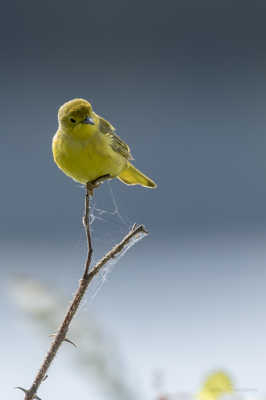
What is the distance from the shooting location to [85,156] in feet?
1.97

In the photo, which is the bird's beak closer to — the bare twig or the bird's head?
the bird's head

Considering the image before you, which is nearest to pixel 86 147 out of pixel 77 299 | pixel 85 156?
pixel 85 156

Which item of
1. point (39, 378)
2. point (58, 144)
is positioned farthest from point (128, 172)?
point (39, 378)

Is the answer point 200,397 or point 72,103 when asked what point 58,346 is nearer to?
point 200,397

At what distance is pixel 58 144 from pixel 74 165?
6cm

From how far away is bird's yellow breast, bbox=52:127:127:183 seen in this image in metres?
0.58

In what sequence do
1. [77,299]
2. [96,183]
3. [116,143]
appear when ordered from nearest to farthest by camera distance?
[77,299] < [96,183] < [116,143]

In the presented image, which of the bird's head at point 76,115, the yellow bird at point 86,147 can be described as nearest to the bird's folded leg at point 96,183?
the yellow bird at point 86,147

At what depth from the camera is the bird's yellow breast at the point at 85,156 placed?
22.8 inches

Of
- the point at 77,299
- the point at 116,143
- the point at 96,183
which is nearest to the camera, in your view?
the point at 77,299

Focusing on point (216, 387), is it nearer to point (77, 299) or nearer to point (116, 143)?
point (77, 299)

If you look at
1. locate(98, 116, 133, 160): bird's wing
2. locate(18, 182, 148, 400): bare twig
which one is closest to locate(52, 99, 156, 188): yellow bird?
locate(98, 116, 133, 160): bird's wing

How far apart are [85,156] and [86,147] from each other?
3 centimetres

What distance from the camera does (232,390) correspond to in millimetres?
410
